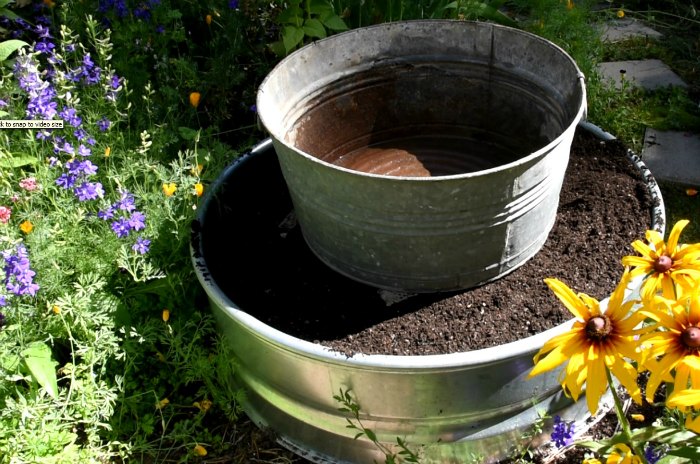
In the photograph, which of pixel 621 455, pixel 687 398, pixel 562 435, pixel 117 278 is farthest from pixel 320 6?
pixel 687 398

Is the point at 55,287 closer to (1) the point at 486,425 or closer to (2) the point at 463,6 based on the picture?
(1) the point at 486,425

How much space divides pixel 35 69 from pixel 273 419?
1376mm

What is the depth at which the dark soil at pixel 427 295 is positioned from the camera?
1.99m

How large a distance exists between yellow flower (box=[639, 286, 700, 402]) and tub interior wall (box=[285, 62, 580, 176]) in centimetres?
123

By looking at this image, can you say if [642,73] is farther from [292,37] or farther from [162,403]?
[162,403]

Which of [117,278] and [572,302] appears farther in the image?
[117,278]

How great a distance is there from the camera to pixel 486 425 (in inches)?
77.0

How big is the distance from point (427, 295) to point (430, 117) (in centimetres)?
84

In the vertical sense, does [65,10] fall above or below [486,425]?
above

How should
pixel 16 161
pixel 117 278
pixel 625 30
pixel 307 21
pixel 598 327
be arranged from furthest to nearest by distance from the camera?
pixel 625 30 → pixel 307 21 → pixel 16 161 → pixel 117 278 → pixel 598 327

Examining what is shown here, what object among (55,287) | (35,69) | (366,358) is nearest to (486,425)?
(366,358)

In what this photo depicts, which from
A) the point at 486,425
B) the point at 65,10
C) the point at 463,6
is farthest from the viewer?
the point at 463,6

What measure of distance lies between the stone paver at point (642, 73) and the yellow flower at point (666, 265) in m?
2.37

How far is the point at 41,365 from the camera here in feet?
6.82
